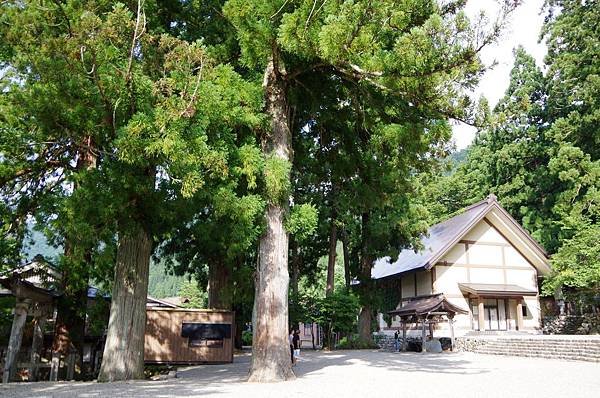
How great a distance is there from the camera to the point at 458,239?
924 inches

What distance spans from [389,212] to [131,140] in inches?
644

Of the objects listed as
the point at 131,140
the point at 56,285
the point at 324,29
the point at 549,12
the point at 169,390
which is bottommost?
the point at 169,390

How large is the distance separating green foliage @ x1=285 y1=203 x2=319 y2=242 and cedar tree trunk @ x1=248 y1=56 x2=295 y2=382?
17 cm

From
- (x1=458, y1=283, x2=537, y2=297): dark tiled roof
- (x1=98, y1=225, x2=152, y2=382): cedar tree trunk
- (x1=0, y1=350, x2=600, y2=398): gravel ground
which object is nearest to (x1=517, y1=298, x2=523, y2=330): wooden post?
(x1=458, y1=283, x2=537, y2=297): dark tiled roof

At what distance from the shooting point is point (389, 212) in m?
21.9

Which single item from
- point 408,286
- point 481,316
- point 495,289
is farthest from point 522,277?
point 408,286

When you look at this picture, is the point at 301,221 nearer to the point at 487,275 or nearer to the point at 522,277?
the point at 487,275

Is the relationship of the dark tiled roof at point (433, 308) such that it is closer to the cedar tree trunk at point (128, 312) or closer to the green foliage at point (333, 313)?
the green foliage at point (333, 313)

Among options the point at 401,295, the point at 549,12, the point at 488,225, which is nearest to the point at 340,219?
the point at 401,295

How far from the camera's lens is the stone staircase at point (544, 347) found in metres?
13.7

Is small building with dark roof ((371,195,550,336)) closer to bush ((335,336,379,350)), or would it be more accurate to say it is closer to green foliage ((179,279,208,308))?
bush ((335,336,379,350))

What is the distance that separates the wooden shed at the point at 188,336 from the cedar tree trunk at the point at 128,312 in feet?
18.5

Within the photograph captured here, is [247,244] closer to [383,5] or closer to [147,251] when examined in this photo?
[147,251]

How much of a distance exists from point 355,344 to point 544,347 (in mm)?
9831
